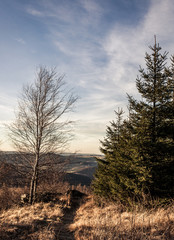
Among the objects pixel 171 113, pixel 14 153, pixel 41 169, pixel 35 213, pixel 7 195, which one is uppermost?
pixel 171 113

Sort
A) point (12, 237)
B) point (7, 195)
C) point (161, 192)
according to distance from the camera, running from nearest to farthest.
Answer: point (12, 237) < point (161, 192) < point (7, 195)

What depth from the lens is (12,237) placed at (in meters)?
5.04

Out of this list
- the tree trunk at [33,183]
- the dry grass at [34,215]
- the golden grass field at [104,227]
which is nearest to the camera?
the golden grass field at [104,227]

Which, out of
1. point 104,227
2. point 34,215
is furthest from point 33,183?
point 104,227

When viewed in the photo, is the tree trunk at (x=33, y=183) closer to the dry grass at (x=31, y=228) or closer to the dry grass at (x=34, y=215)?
the dry grass at (x=34, y=215)

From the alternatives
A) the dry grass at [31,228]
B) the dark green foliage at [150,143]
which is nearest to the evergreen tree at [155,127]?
the dark green foliage at [150,143]

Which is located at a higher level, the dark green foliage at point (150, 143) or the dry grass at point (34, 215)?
the dark green foliage at point (150, 143)

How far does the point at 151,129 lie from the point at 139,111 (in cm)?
124

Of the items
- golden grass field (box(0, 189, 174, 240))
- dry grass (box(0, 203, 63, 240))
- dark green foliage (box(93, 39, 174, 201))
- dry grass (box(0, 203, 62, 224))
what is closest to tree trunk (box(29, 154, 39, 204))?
dry grass (box(0, 203, 62, 224))

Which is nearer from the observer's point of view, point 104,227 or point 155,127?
point 104,227

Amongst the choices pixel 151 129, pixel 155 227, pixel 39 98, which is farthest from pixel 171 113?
pixel 39 98

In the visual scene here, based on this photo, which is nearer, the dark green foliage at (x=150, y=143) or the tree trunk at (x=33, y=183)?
the dark green foliage at (x=150, y=143)

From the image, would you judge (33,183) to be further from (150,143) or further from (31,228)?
(150,143)

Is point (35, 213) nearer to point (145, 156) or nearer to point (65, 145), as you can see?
point (65, 145)
